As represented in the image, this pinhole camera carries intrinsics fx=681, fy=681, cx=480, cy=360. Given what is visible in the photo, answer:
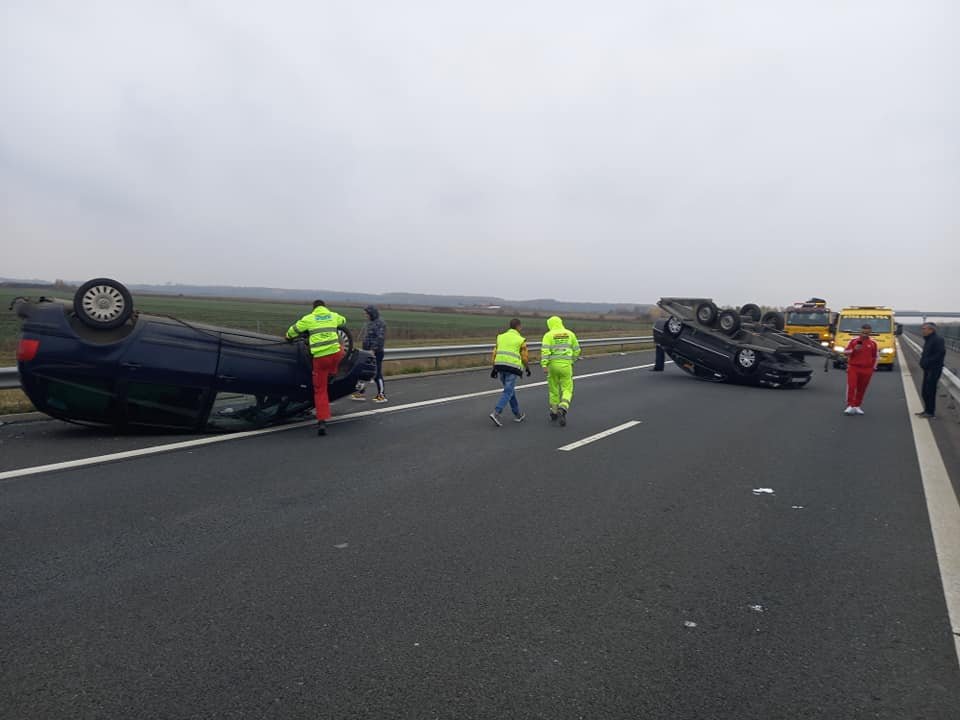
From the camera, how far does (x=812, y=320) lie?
29516 mm

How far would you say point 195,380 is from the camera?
820 centimetres

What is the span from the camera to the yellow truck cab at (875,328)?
23219mm

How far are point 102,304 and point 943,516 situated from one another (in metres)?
8.78

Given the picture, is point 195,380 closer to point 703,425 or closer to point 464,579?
point 464,579

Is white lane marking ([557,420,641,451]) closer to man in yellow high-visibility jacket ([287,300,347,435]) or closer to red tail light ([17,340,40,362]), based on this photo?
man in yellow high-visibility jacket ([287,300,347,435])

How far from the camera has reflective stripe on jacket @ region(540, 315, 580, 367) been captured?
1005 centimetres

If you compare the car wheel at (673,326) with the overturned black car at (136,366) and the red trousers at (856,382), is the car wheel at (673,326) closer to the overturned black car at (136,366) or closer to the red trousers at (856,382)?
the red trousers at (856,382)

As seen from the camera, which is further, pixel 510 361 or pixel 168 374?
pixel 510 361

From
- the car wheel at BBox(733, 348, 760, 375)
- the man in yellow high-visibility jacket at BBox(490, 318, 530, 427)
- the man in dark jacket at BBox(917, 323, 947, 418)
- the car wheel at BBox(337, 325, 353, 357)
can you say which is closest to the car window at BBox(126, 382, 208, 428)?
the car wheel at BBox(337, 325, 353, 357)

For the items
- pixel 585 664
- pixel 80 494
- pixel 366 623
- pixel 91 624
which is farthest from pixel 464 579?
pixel 80 494

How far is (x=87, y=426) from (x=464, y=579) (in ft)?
20.6

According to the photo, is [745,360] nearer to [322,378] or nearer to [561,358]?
[561,358]

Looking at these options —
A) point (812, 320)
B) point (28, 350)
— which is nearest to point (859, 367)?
point (28, 350)

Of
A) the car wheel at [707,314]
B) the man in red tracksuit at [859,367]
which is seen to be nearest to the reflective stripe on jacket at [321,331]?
the man in red tracksuit at [859,367]
